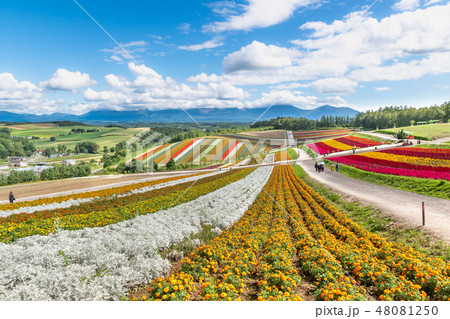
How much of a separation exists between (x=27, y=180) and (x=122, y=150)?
21002mm

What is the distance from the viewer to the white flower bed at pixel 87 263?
4574 mm

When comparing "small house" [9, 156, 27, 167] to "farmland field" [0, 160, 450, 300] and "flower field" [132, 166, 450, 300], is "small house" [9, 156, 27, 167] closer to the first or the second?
"farmland field" [0, 160, 450, 300]

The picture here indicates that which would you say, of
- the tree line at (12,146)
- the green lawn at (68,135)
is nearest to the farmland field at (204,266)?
the tree line at (12,146)

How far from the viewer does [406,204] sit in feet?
47.1

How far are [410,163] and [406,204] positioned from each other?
13793 mm

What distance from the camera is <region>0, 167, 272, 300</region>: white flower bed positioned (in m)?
4.57

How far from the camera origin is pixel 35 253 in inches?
231

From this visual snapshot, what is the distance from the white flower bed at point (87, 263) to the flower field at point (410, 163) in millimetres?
21479

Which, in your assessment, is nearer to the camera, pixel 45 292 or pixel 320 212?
pixel 45 292

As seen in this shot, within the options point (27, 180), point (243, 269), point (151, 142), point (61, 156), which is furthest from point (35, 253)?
point (61, 156)
